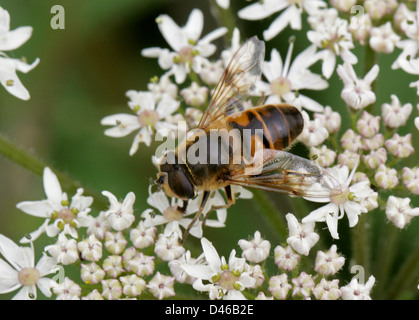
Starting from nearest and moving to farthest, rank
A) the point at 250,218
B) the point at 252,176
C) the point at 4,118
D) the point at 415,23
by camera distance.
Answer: the point at 252,176, the point at 415,23, the point at 250,218, the point at 4,118

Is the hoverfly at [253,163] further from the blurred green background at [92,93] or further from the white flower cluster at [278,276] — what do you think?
the blurred green background at [92,93]

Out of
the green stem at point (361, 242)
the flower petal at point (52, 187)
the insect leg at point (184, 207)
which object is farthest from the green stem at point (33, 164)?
the green stem at point (361, 242)

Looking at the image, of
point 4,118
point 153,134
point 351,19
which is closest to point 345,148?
point 351,19

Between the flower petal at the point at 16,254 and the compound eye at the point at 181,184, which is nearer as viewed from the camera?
the compound eye at the point at 181,184

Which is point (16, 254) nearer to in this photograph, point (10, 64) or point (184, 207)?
point (184, 207)

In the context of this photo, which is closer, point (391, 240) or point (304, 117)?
point (304, 117)
